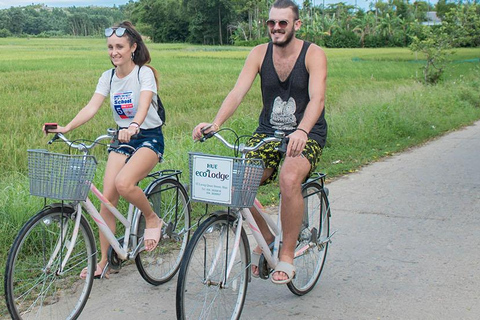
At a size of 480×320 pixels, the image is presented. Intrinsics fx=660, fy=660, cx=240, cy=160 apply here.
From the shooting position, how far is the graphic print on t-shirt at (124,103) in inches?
172

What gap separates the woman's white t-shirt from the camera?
438 centimetres

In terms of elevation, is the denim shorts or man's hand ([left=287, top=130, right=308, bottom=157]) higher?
man's hand ([left=287, top=130, right=308, bottom=157])

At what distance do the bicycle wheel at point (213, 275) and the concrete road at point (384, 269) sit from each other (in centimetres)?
42

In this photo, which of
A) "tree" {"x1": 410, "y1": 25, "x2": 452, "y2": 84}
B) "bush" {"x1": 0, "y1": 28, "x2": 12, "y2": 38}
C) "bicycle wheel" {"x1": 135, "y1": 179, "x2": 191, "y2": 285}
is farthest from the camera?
"bush" {"x1": 0, "y1": 28, "x2": 12, "y2": 38}

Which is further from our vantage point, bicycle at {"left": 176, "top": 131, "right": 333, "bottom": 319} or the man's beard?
the man's beard

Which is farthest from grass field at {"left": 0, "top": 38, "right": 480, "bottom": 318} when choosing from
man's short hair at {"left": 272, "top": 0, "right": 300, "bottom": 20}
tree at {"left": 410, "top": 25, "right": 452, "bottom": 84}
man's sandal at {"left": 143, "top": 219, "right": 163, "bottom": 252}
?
man's short hair at {"left": 272, "top": 0, "right": 300, "bottom": 20}

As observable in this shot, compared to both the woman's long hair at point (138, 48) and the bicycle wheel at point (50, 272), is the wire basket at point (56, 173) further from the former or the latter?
the woman's long hair at point (138, 48)

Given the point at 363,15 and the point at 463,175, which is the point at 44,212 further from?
the point at 363,15

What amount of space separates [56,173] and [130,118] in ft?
3.47

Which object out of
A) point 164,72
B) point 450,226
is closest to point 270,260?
point 450,226

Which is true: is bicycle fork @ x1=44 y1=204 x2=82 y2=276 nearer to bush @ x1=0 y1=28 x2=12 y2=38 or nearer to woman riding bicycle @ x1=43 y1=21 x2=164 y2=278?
woman riding bicycle @ x1=43 y1=21 x2=164 y2=278

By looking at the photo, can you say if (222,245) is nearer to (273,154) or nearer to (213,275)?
(213,275)

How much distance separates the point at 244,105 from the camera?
15.9 m

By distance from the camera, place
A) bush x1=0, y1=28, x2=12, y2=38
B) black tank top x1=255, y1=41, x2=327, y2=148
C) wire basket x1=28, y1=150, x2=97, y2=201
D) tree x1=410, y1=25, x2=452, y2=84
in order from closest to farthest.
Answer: wire basket x1=28, y1=150, x2=97, y2=201 → black tank top x1=255, y1=41, x2=327, y2=148 → tree x1=410, y1=25, x2=452, y2=84 → bush x1=0, y1=28, x2=12, y2=38
